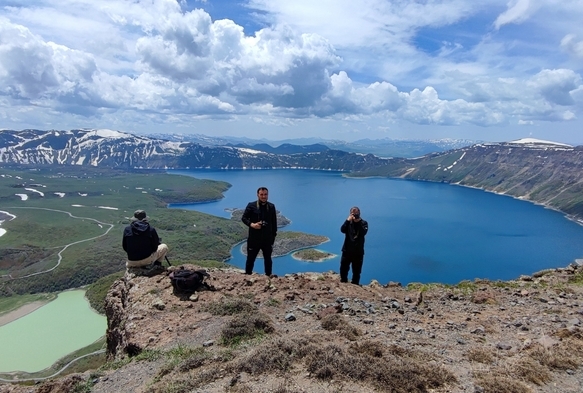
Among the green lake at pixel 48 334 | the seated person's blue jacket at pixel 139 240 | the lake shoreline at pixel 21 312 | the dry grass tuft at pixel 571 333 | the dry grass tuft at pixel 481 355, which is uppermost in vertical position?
the seated person's blue jacket at pixel 139 240

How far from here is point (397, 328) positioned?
9.60m

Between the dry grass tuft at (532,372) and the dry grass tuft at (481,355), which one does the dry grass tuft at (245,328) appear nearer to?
→ the dry grass tuft at (481,355)

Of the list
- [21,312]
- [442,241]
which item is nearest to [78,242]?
[21,312]

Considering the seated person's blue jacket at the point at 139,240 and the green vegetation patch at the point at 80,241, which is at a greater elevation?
the seated person's blue jacket at the point at 139,240

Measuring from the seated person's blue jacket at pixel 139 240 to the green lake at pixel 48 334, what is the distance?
2298 inches

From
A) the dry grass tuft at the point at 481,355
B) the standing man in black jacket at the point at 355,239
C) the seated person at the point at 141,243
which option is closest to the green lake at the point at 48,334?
the seated person at the point at 141,243

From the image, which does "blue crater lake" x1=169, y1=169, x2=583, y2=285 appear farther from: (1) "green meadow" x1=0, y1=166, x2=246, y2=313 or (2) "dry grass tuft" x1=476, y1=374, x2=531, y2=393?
(2) "dry grass tuft" x1=476, y1=374, x2=531, y2=393

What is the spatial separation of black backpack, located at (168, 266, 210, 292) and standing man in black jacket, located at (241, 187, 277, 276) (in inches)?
70.4

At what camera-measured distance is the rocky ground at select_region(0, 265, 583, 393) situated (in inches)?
265

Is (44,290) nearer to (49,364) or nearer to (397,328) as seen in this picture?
(49,364)

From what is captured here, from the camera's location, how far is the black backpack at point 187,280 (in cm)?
1162

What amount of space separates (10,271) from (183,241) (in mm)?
52400

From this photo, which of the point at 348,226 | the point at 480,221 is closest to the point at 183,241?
the point at 480,221

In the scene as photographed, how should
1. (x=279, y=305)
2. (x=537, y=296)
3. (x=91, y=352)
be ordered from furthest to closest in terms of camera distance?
(x=91, y=352) → (x=537, y=296) → (x=279, y=305)
